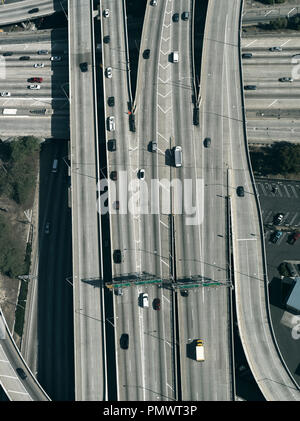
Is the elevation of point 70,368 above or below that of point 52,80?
below

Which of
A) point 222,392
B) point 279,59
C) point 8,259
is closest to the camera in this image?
point 222,392

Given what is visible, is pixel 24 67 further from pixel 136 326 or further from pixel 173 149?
pixel 136 326

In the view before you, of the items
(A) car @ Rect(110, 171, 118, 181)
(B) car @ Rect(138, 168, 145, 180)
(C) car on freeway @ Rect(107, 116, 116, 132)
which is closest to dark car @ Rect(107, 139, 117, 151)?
(C) car on freeway @ Rect(107, 116, 116, 132)

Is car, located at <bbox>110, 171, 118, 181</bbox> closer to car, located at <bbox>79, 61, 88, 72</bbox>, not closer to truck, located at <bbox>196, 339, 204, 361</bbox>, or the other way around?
car, located at <bbox>79, 61, 88, 72</bbox>

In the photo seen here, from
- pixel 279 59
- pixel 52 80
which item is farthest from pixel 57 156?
pixel 279 59

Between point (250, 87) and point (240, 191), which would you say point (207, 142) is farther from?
Answer: point (250, 87)

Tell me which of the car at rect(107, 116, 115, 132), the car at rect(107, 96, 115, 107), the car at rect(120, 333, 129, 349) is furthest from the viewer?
the car at rect(107, 96, 115, 107)
